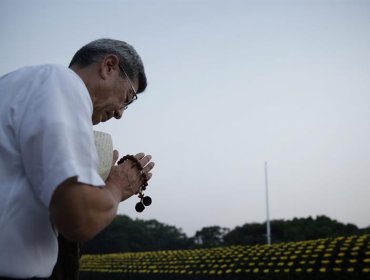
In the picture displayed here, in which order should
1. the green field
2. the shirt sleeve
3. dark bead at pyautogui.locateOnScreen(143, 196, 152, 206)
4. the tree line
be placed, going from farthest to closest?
the tree line < the green field < dark bead at pyautogui.locateOnScreen(143, 196, 152, 206) < the shirt sleeve

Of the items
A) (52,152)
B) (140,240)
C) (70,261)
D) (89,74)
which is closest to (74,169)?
(52,152)

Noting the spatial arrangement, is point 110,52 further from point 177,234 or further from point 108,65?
point 177,234

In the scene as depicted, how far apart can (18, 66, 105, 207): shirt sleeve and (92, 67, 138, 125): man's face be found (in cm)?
46

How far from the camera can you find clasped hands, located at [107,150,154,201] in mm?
1311

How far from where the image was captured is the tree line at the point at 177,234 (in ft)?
107

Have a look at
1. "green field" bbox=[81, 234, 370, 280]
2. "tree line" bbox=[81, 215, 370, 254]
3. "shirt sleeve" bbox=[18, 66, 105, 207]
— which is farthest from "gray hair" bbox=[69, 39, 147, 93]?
"tree line" bbox=[81, 215, 370, 254]

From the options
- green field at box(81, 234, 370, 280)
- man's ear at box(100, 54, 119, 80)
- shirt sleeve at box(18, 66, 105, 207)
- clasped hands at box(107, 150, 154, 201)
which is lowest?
green field at box(81, 234, 370, 280)

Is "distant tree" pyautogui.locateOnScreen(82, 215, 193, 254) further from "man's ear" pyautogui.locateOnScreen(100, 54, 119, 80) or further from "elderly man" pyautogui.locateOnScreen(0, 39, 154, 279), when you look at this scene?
"elderly man" pyautogui.locateOnScreen(0, 39, 154, 279)

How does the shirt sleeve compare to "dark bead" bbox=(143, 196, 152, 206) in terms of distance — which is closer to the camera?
the shirt sleeve

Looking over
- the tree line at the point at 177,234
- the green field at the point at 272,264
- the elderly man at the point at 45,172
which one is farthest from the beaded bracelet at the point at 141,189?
the tree line at the point at 177,234

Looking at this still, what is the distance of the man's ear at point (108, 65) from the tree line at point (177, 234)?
2754 cm

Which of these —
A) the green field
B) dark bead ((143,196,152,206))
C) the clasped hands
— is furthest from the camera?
the green field

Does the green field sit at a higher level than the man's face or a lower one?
lower

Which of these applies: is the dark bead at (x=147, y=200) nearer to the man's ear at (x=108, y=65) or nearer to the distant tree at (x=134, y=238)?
the man's ear at (x=108, y=65)
